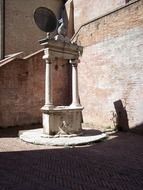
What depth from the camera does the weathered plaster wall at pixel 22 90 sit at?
15109 mm

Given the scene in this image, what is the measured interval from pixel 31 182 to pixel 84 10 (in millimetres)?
16879

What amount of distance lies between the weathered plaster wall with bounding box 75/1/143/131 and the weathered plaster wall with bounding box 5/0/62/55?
6.14m

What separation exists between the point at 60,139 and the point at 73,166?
145 inches

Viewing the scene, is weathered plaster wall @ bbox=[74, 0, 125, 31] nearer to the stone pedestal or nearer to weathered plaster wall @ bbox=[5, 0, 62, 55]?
weathered plaster wall @ bbox=[5, 0, 62, 55]

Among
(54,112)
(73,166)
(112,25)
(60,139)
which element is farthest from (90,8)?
(73,166)

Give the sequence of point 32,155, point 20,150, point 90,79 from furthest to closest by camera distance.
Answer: point 90,79
point 20,150
point 32,155

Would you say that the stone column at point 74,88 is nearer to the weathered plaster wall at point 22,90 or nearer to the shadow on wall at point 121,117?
the shadow on wall at point 121,117

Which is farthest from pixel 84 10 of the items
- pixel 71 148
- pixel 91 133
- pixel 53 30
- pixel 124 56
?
pixel 71 148

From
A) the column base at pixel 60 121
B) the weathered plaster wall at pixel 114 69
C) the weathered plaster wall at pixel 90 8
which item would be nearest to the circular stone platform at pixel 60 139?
the column base at pixel 60 121

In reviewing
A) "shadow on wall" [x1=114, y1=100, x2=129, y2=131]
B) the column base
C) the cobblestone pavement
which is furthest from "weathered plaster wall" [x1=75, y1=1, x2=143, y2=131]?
the column base

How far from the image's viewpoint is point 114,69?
14039 millimetres

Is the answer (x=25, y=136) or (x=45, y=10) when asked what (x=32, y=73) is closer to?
(x=25, y=136)

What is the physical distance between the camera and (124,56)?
44.0ft

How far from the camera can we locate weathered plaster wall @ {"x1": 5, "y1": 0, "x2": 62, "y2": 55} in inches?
815
